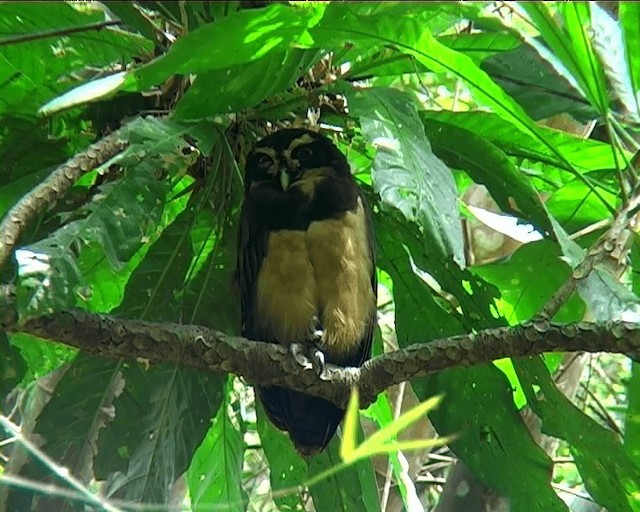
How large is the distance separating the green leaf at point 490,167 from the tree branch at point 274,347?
8.0 inches

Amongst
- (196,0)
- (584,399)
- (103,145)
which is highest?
(196,0)

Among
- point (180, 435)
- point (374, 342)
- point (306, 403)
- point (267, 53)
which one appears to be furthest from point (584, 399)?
point (267, 53)

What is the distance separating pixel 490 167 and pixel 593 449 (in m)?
0.36

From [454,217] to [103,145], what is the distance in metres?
0.37

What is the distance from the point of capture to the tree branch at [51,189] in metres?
0.82

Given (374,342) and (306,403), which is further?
(374,342)

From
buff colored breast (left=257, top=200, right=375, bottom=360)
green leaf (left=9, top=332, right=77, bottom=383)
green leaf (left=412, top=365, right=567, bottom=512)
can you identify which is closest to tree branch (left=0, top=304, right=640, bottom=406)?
green leaf (left=412, top=365, right=567, bottom=512)

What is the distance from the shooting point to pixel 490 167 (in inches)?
46.2

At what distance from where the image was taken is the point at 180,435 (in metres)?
1.24

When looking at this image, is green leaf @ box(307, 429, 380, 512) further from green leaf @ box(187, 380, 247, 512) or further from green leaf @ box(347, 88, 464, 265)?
green leaf @ box(347, 88, 464, 265)

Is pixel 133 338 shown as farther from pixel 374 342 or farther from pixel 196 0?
pixel 374 342

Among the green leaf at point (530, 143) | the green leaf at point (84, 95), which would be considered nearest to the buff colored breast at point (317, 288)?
the green leaf at point (530, 143)

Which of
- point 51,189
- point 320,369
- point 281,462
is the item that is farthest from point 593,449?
point 51,189

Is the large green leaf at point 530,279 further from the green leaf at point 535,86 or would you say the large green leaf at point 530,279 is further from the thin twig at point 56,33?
the thin twig at point 56,33
